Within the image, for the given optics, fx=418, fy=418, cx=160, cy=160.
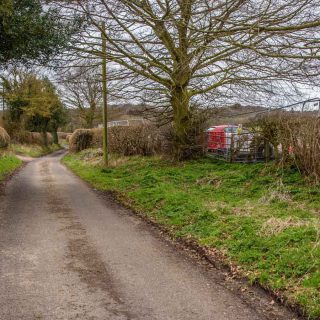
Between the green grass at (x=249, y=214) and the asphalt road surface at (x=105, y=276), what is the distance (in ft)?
1.53

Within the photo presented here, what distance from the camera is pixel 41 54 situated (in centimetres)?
1379

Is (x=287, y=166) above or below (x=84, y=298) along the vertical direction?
above

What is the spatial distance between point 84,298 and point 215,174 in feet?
32.2

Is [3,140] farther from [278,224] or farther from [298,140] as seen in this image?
[278,224]

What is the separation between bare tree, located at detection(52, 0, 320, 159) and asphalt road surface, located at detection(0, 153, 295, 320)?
5.68m

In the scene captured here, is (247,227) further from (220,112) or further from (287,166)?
(220,112)

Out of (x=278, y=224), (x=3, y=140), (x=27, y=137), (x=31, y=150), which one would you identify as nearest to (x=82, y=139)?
(x=31, y=150)

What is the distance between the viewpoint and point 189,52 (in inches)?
595

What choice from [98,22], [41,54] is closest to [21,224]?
[41,54]

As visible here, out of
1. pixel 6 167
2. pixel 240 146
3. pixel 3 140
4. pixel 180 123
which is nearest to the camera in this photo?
pixel 240 146

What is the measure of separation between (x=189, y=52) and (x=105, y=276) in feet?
36.1

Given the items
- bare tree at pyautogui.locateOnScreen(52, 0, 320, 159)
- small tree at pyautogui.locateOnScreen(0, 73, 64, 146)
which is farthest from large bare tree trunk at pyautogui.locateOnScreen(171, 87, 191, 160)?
small tree at pyautogui.locateOnScreen(0, 73, 64, 146)

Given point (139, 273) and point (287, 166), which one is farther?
point (287, 166)

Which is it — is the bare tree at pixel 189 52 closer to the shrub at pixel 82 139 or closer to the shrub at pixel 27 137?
the shrub at pixel 82 139
